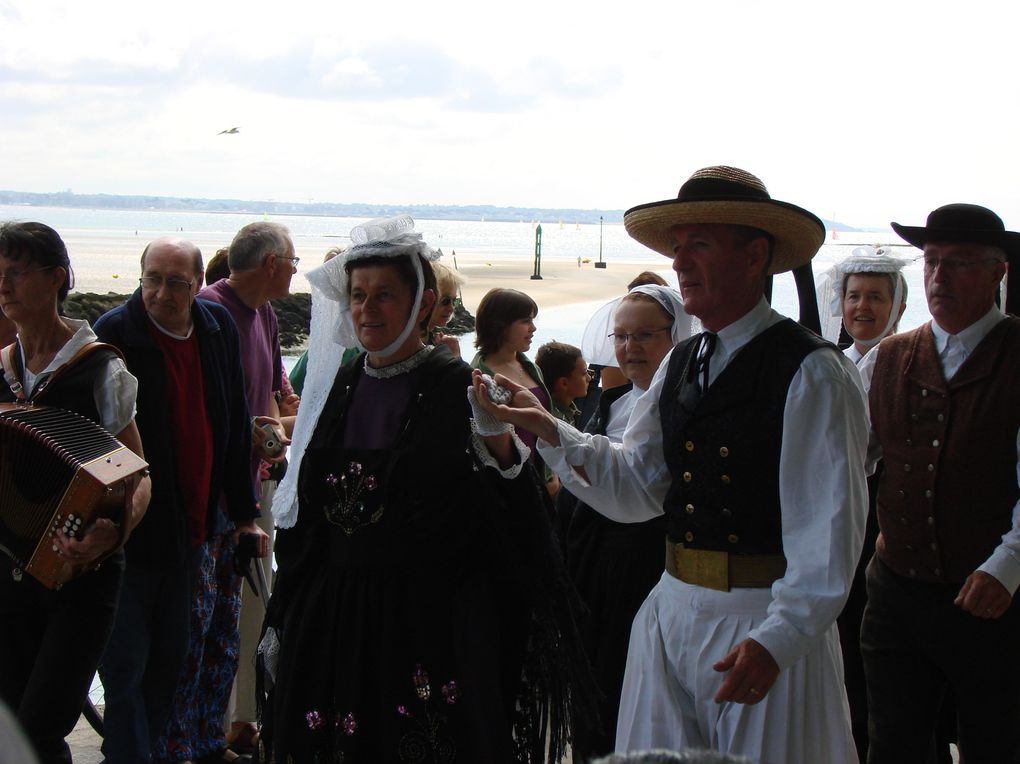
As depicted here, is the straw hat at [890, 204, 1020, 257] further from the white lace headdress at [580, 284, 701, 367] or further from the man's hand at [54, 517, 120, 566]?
the man's hand at [54, 517, 120, 566]

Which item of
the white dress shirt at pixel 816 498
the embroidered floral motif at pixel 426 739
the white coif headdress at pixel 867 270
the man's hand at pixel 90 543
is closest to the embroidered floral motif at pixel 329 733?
the embroidered floral motif at pixel 426 739

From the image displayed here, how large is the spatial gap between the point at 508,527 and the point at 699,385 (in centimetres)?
73

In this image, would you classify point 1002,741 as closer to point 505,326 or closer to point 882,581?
point 882,581

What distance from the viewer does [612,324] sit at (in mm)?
4172

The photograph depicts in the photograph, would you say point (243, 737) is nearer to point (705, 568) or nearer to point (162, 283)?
point (162, 283)

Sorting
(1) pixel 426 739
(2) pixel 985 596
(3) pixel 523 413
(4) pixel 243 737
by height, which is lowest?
(4) pixel 243 737

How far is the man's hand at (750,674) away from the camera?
2311 mm

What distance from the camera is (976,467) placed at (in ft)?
10.5

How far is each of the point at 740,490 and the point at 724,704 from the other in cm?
49

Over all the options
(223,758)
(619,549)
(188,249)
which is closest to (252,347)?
(188,249)

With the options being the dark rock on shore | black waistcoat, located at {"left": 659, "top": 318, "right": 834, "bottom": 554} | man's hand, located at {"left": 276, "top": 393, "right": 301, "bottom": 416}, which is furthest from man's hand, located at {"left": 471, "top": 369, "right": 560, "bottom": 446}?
the dark rock on shore

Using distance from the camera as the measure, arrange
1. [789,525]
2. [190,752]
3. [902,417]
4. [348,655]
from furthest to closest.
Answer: [190,752] < [902,417] < [348,655] < [789,525]

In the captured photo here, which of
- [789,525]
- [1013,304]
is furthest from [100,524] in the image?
[1013,304]

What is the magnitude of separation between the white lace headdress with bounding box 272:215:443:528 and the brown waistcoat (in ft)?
5.01
